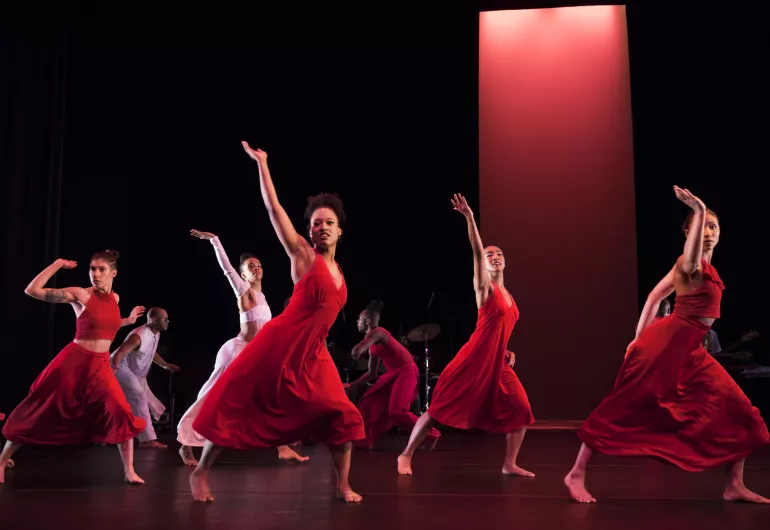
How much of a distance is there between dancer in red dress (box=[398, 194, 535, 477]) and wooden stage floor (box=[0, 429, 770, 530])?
10.1 inches

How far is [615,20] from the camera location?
813 cm

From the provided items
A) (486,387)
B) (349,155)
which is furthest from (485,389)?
(349,155)

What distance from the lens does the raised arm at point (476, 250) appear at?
173 inches

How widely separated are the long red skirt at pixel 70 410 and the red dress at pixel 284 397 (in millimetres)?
1138

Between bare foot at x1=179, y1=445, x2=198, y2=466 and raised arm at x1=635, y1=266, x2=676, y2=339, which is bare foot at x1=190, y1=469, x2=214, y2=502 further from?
raised arm at x1=635, y1=266, x2=676, y2=339

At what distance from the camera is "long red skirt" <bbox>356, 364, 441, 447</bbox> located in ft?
20.9

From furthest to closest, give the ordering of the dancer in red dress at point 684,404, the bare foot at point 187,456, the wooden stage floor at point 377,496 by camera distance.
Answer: the bare foot at point 187,456, the dancer in red dress at point 684,404, the wooden stage floor at point 377,496

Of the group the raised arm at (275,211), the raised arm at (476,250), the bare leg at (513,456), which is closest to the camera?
the raised arm at (275,211)

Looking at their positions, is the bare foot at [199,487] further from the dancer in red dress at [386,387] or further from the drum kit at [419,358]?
the drum kit at [419,358]

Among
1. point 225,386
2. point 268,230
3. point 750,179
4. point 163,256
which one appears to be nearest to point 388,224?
point 268,230

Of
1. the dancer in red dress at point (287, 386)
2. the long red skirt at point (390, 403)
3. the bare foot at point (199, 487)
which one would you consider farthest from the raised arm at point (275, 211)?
the long red skirt at point (390, 403)

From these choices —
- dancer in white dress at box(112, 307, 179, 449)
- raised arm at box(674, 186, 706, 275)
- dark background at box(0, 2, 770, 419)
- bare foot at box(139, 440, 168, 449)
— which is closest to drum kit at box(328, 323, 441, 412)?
dark background at box(0, 2, 770, 419)

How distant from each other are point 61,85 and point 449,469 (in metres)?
5.50

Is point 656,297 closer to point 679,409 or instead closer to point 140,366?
point 679,409
